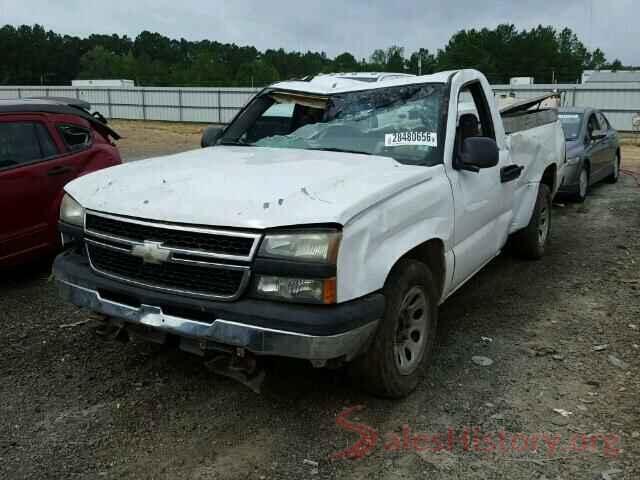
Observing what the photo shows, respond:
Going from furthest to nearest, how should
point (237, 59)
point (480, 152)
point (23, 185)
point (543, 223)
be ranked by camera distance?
point (237, 59) < point (543, 223) < point (23, 185) < point (480, 152)

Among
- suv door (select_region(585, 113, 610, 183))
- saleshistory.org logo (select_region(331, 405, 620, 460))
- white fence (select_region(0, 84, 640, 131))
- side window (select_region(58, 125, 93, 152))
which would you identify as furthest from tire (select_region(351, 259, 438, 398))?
white fence (select_region(0, 84, 640, 131))

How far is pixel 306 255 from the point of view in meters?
2.98

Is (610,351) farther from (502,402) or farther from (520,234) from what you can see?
(520,234)

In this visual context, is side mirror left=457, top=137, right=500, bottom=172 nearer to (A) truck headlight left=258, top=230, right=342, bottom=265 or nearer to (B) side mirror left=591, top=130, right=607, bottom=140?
(A) truck headlight left=258, top=230, right=342, bottom=265

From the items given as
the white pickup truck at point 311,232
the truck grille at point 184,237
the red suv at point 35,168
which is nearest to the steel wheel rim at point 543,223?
the white pickup truck at point 311,232

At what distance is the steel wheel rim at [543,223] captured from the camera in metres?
6.65

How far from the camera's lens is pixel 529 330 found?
4.89 metres

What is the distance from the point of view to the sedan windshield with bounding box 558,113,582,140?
1092 cm

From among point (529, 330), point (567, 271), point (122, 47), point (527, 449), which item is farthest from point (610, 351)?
point (122, 47)

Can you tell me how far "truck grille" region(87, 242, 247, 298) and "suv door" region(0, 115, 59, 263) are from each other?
2455mm

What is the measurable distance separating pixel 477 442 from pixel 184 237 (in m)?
1.82

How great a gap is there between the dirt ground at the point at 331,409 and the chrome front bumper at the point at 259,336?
57 cm

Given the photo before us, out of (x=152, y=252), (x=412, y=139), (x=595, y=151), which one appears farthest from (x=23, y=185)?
(x=595, y=151)

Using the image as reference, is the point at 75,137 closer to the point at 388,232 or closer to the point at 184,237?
the point at 184,237
